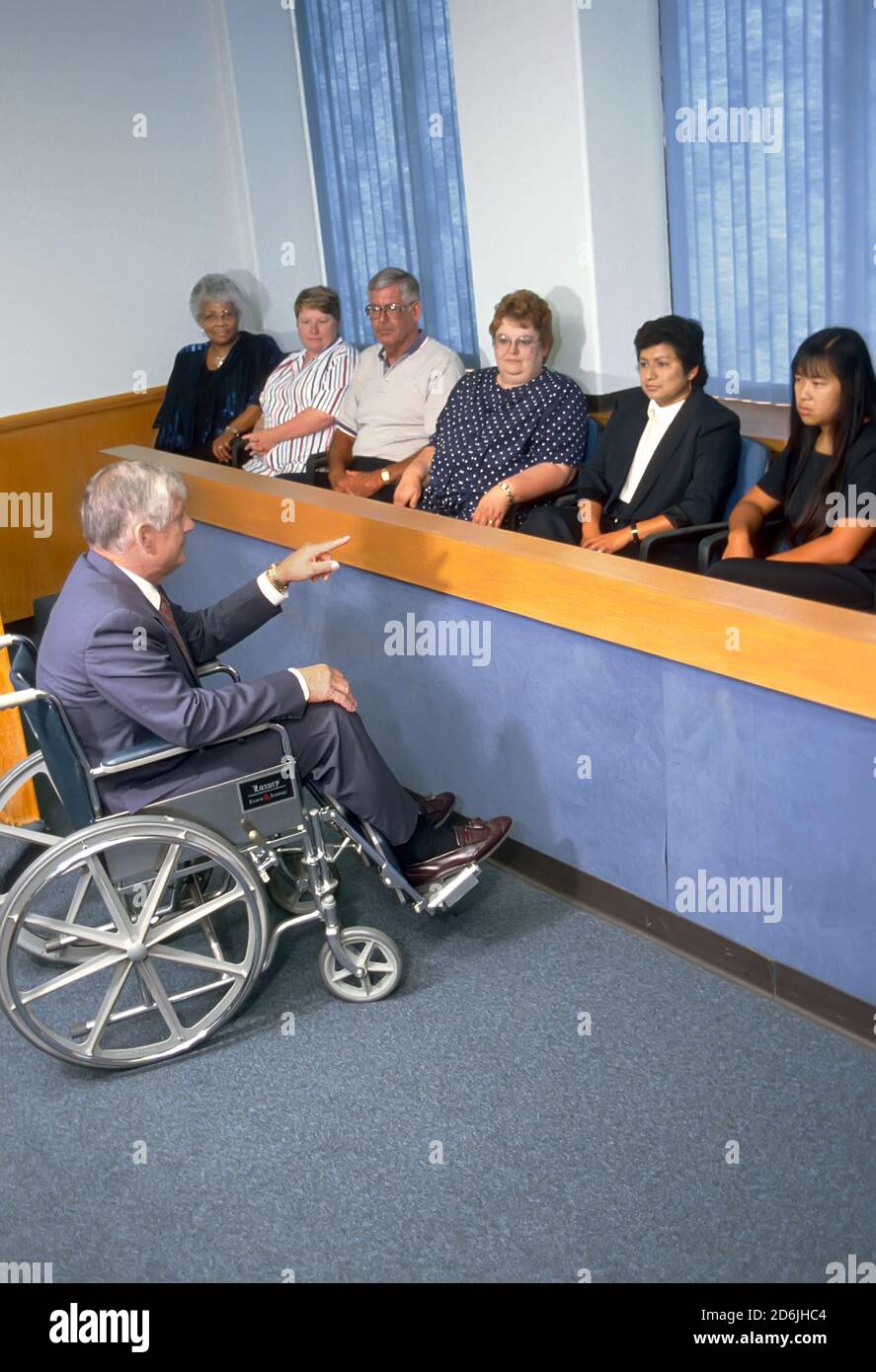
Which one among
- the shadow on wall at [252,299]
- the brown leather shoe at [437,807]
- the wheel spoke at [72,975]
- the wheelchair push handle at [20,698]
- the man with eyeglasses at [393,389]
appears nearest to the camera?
the wheelchair push handle at [20,698]

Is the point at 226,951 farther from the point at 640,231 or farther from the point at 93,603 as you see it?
the point at 640,231

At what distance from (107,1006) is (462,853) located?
78 cm

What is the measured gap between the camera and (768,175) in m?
3.68

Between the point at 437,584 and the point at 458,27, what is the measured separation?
1996 mm

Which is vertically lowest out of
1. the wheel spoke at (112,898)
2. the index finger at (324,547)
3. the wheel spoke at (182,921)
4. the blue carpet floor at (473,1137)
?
the blue carpet floor at (473,1137)

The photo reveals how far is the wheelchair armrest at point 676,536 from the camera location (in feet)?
10.6

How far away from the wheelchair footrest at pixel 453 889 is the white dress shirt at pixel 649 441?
123cm

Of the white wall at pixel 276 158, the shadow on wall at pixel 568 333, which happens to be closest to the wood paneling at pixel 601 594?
the shadow on wall at pixel 568 333

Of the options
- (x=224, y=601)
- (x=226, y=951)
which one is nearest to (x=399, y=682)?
A: (x=224, y=601)

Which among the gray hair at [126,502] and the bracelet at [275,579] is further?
the bracelet at [275,579]

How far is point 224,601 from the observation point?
2979mm

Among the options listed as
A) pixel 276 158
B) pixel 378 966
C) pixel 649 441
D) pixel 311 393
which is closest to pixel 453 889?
pixel 378 966

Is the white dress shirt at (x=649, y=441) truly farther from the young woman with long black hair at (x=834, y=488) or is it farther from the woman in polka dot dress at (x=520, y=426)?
the young woman with long black hair at (x=834, y=488)

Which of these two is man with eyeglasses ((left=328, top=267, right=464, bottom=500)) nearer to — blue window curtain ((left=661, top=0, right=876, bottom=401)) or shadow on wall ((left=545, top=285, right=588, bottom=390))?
shadow on wall ((left=545, top=285, right=588, bottom=390))
